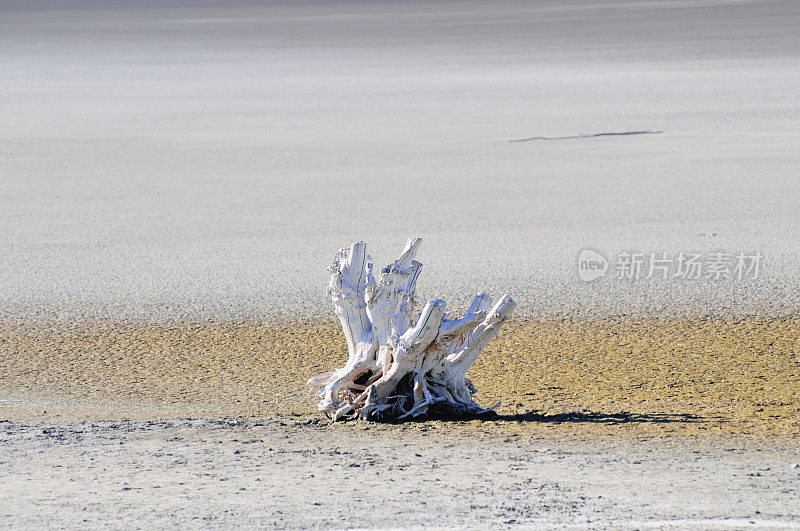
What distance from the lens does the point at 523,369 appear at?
644 centimetres

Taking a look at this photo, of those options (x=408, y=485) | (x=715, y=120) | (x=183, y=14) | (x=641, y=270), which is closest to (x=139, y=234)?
(x=641, y=270)

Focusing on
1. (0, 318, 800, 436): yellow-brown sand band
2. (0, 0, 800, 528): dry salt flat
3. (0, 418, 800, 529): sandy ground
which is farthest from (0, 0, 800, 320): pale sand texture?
(0, 418, 800, 529): sandy ground

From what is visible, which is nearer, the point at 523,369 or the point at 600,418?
the point at 600,418

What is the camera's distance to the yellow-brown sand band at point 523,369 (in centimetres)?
549

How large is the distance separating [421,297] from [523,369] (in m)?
1.98

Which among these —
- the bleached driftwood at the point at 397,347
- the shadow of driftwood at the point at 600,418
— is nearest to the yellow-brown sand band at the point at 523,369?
the shadow of driftwood at the point at 600,418

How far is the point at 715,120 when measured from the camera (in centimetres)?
1992

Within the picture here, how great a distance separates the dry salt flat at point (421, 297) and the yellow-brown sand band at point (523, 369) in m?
0.03

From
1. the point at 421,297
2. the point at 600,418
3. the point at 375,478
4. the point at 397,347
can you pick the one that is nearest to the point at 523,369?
the point at 600,418

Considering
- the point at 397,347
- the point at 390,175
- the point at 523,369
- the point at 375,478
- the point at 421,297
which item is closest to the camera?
the point at 375,478

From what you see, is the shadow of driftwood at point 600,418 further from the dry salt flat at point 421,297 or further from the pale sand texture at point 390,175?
the pale sand texture at point 390,175

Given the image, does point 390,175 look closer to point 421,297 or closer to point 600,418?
point 421,297

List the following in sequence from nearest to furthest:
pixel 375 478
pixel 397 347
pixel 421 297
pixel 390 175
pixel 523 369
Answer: pixel 375 478 → pixel 397 347 → pixel 523 369 → pixel 421 297 → pixel 390 175

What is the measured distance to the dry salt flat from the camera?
4312mm
